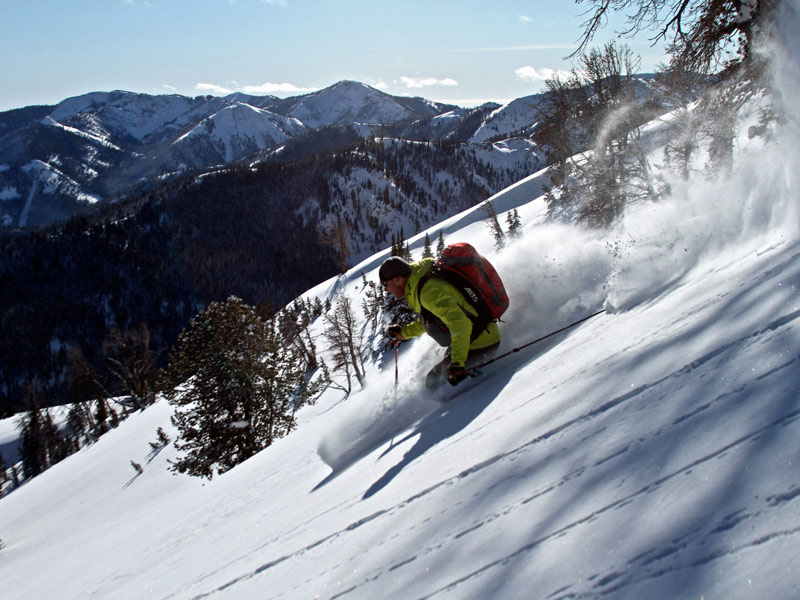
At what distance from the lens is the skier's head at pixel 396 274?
4.62 meters

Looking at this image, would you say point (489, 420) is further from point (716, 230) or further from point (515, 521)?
point (716, 230)

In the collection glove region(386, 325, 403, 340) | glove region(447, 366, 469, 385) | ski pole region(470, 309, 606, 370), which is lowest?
ski pole region(470, 309, 606, 370)

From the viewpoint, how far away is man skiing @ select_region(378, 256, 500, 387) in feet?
14.3

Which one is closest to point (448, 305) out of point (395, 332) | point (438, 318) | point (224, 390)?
point (438, 318)

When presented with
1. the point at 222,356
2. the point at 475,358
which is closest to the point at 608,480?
→ the point at 475,358

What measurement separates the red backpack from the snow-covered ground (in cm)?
56

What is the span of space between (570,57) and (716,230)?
488 centimetres

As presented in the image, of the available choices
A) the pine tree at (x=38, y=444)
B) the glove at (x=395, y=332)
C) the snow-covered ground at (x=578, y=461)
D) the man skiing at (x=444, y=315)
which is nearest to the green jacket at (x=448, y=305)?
the man skiing at (x=444, y=315)

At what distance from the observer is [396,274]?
182 inches

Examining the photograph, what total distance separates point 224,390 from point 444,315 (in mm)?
11279

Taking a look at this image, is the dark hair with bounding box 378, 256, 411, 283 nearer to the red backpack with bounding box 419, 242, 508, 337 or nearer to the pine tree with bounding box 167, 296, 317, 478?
the red backpack with bounding box 419, 242, 508, 337

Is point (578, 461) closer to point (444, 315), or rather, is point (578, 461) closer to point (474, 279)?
point (444, 315)

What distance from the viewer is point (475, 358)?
493 cm

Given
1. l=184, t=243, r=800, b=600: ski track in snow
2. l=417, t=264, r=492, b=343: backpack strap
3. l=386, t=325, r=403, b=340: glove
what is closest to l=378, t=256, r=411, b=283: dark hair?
l=417, t=264, r=492, b=343: backpack strap
